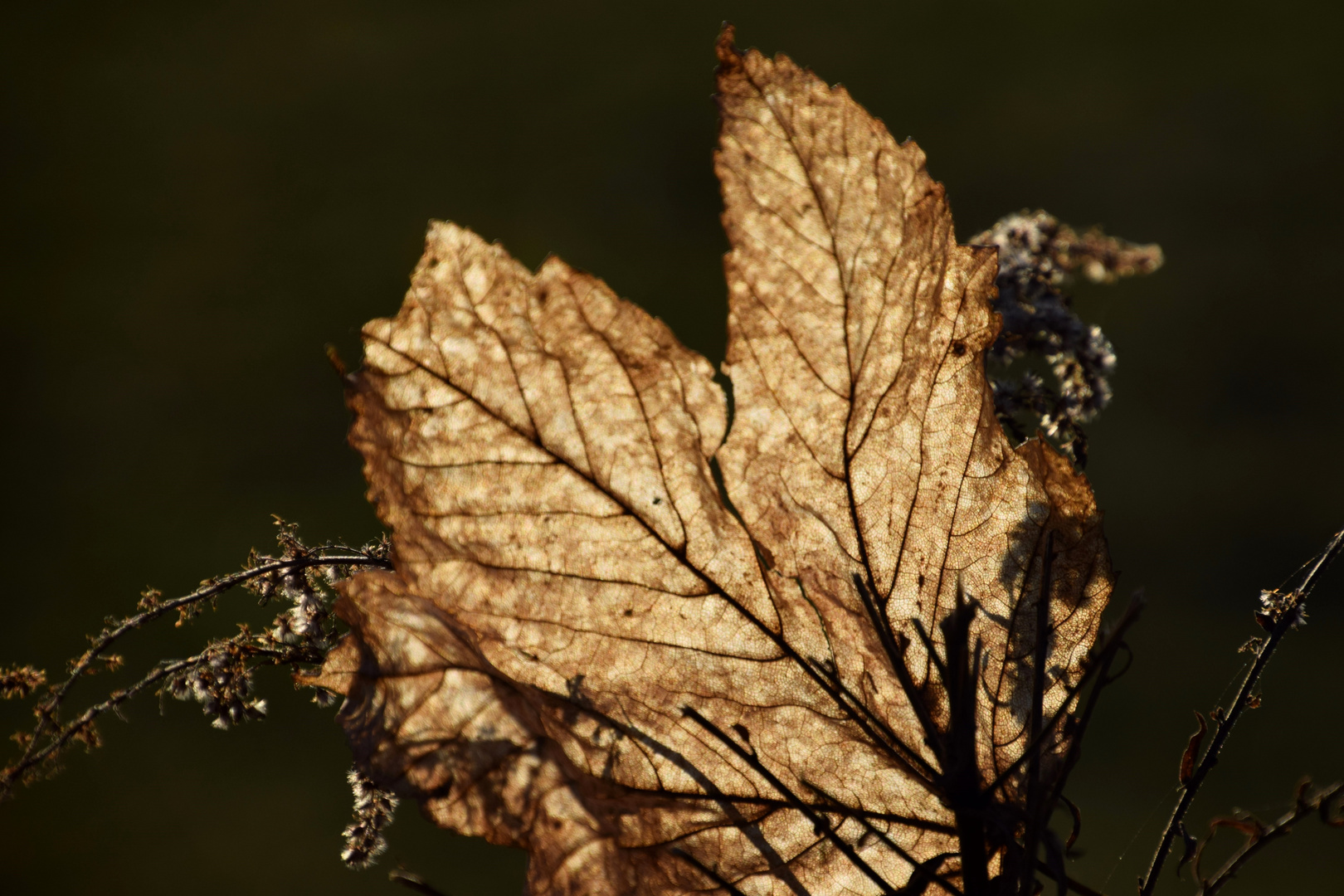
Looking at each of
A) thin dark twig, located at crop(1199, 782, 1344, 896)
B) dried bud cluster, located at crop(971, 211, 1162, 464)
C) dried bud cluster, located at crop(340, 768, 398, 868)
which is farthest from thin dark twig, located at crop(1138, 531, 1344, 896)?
dried bud cluster, located at crop(340, 768, 398, 868)

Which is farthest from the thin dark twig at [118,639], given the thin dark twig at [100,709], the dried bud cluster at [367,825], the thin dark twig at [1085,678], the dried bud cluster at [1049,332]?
the dried bud cluster at [1049,332]

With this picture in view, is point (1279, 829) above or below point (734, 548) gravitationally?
below

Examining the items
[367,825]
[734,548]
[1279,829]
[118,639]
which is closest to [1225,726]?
[1279,829]

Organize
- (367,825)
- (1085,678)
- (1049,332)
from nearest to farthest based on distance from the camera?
(1085,678) → (367,825) → (1049,332)

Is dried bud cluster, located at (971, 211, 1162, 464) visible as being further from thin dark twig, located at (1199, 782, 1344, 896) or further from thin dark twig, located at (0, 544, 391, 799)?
thin dark twig, located at (0, 544, 391, 799)

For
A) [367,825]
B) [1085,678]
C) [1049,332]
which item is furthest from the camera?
[1049,332]

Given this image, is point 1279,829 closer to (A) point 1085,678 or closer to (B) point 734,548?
(A) point 1085,678

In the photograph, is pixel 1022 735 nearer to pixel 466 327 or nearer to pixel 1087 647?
pixel 1087 647

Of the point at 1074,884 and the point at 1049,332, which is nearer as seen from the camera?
the point at 1074,884
